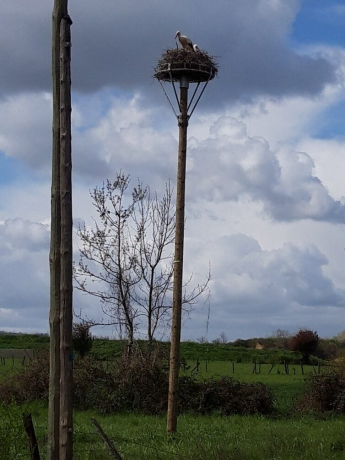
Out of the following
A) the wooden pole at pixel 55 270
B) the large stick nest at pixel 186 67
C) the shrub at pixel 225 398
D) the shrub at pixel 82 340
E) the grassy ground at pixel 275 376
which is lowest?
the grassy ground at pixel 275 376

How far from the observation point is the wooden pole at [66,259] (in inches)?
409

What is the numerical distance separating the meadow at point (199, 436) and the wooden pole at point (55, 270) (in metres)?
0.43

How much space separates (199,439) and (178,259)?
11.9 ft

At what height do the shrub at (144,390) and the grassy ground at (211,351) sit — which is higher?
the shrub at (144,390)

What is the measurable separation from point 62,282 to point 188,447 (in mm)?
5398

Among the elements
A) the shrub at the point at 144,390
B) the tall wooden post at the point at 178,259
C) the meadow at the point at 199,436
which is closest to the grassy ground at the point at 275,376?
the meadow at the point at 199,436

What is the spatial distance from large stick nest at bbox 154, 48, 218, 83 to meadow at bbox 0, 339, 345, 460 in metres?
7.55

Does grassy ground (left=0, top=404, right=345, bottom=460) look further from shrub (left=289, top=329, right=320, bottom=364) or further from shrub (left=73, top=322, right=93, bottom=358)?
shrub (left=289, top=329, right=320, bottom=364)

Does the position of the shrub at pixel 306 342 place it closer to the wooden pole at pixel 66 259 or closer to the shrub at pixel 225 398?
the shrub at pixel 225 398

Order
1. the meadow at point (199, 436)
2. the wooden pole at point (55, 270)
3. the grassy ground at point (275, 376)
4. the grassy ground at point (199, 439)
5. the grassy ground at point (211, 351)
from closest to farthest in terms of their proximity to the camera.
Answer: the wooden pole at point (55, 270) → the grassy ground at point (199, 439) → the meadow at point (199, 436) → the grassy ground at point (275, 376) → the grassy ground at point (211, 351)

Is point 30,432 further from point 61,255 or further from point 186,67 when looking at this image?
point 186,67

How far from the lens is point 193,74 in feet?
54.7

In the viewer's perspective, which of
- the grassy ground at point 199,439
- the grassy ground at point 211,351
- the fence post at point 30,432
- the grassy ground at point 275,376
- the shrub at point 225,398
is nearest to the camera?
the fence post at point 30,432

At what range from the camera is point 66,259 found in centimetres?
1052
